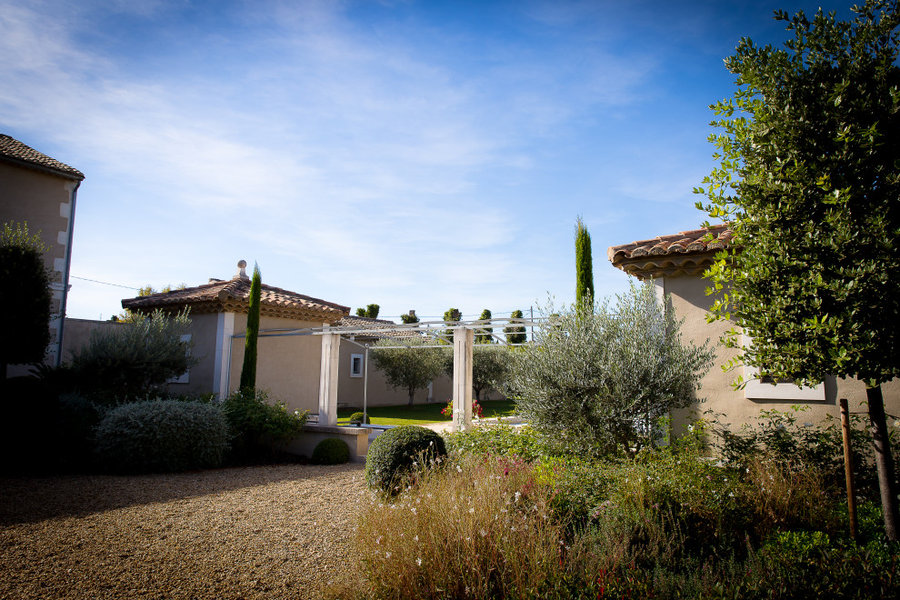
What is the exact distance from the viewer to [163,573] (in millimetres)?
4066

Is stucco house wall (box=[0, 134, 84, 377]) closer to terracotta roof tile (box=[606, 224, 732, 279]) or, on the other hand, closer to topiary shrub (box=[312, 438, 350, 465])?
topiary shrub (box=[312, 438, 350, 465])

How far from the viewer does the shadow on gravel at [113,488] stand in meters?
5.96

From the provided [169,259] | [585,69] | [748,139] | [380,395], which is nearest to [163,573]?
[748,139]

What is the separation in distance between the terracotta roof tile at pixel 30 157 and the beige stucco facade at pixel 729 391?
13.2 m

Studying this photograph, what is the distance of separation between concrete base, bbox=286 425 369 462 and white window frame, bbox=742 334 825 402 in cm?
702

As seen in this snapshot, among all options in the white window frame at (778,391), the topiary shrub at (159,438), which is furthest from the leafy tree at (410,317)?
the white window frame at (778,391)

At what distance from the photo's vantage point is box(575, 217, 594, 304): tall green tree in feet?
26.3

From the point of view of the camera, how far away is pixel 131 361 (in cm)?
1105

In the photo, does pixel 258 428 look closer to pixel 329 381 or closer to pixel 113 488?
pixel 329 381

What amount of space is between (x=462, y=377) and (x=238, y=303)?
6695 millimetres

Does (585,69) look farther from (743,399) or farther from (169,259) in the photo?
(169,259)

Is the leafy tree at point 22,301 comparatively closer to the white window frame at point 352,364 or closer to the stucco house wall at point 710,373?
the stucco house wall at point 710,373

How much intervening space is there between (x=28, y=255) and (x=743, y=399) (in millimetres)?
12872

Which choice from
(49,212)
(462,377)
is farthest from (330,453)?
(49,212)
